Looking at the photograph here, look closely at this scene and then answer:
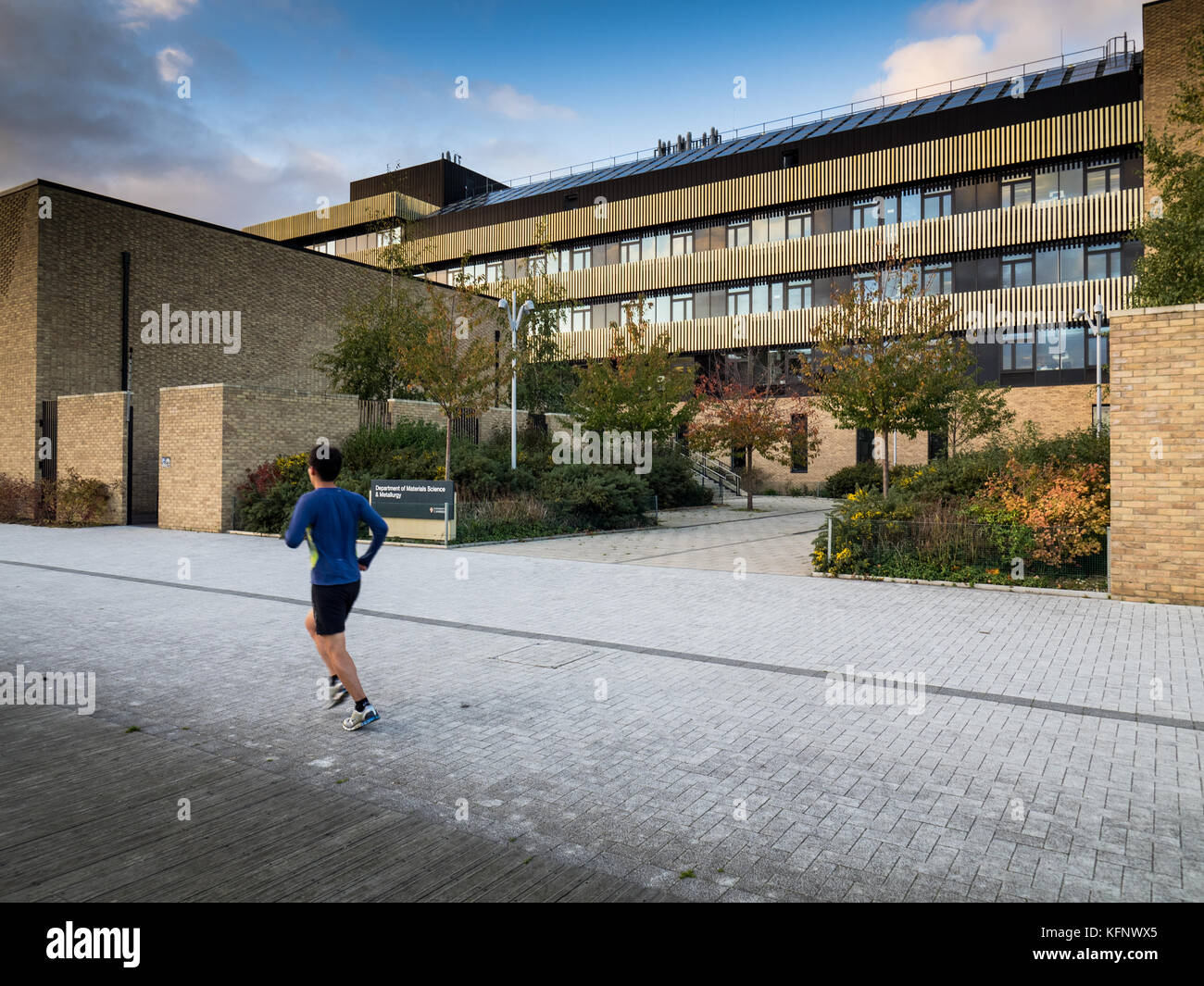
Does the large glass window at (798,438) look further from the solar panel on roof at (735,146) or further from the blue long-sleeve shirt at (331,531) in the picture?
the blue long-sleeve shirt at (331,531)

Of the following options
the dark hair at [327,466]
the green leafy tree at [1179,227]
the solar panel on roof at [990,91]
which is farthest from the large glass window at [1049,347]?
the dark hair at [327,466]

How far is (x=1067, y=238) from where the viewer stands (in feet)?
111

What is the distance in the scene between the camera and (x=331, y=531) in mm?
5285

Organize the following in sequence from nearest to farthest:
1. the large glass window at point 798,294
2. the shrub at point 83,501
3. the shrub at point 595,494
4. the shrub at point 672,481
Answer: the shrub at point 595,494, the shrub at point 83,501, the shrub at point 672,481, the large glass window at point 798,294

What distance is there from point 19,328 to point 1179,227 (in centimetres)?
2930

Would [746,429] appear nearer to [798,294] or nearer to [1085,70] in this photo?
[798,294]

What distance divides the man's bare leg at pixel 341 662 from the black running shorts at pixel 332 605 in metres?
0.06

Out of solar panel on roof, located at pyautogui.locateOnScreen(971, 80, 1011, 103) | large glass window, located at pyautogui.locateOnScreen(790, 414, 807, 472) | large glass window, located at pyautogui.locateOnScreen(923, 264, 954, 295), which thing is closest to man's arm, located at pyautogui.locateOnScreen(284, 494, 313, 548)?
large glass window, located at pyautogui.locateOnScreen(790, 414, 807, 472)

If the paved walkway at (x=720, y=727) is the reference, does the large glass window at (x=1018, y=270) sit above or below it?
above

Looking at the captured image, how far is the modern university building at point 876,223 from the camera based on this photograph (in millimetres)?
33188

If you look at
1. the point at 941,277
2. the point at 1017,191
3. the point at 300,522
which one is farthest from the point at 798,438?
the point at 300,522
